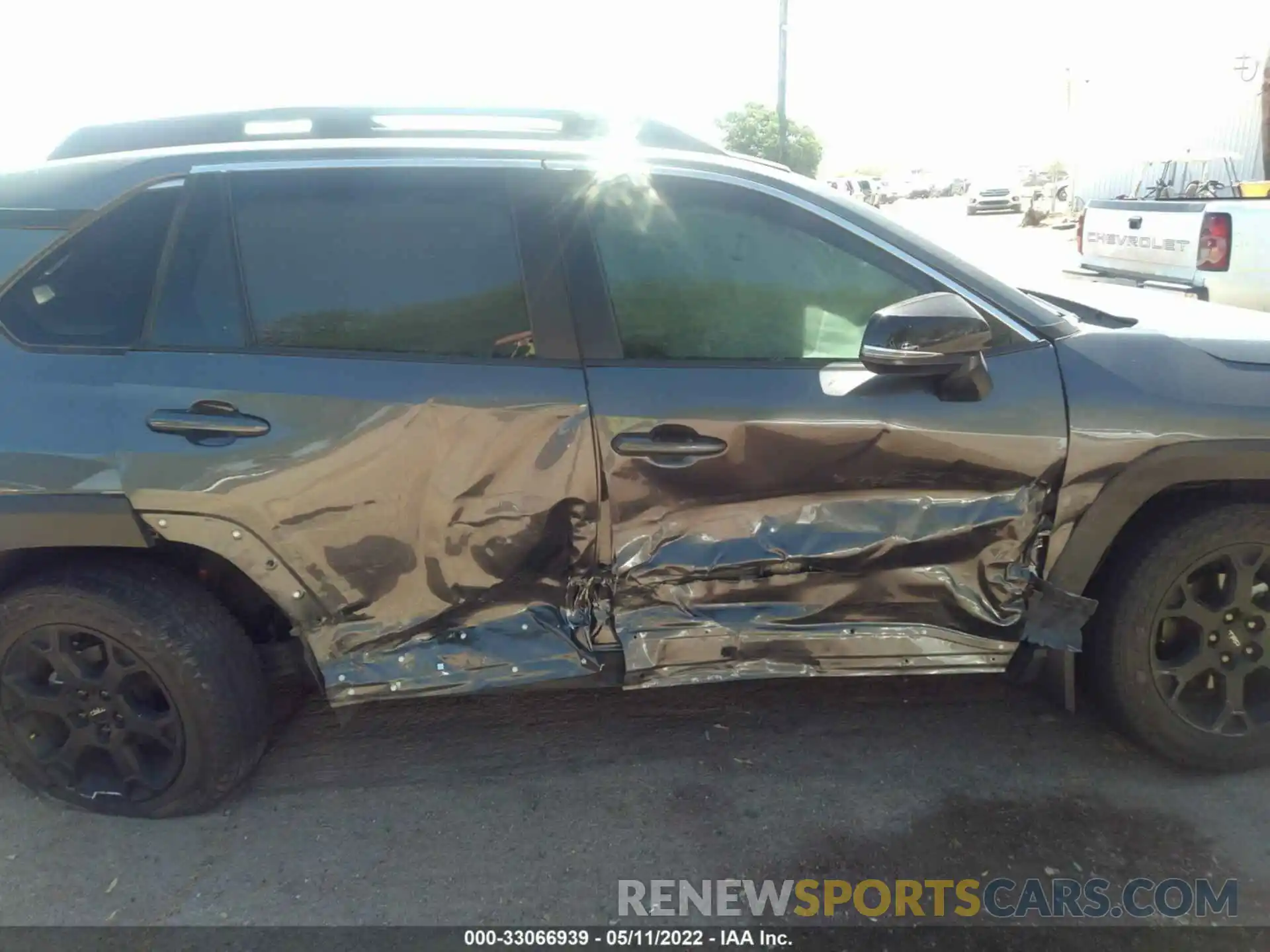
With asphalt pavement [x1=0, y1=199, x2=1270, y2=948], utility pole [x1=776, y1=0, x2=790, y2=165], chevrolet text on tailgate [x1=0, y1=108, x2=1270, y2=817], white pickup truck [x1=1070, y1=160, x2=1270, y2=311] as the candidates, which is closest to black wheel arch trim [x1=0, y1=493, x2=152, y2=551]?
chevrolet text on tailgate [x1=0, y1=108, x2=1270, y2=817]

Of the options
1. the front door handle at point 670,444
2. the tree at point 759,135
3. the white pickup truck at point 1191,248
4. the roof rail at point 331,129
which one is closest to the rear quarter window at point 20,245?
the roof rail at point 331,129

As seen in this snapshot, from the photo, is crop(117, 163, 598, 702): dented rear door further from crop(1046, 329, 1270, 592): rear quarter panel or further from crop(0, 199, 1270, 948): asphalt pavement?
crop(1046, 329, 1270, 592): rear quarter panel

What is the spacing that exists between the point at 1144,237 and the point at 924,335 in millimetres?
4232

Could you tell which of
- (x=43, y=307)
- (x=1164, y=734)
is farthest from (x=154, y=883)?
(x=1164, y=734)

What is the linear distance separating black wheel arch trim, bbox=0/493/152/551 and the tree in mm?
20649

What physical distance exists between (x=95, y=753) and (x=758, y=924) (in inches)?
79.1

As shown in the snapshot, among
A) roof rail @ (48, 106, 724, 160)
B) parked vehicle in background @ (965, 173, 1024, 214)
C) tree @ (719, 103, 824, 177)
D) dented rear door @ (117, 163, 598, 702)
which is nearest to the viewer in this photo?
dented rear door @ (117, 163, 598, 702)

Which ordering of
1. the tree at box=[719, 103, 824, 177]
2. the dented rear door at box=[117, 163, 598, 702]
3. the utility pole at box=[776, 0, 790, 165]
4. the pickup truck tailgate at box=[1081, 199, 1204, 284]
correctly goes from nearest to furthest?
the dented rear door at box=[117, 163, 598, 702]
the pickup truck tailgate at box=[1081, 199, 1204, 284]
the utility pole at box=[776, 0, 790, 165]
the tree at box=[719, 103, 824, 177]

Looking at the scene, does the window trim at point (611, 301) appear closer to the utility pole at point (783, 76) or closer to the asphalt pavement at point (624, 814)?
the asphalt pavement at point (624, 814)

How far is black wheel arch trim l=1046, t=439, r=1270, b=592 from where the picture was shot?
263 centimetres

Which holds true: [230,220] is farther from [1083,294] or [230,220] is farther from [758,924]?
[1083,294]

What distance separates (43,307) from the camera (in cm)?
270

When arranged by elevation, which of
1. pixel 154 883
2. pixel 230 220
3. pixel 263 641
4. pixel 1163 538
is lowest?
pixel 154 883

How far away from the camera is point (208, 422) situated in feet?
8.42
